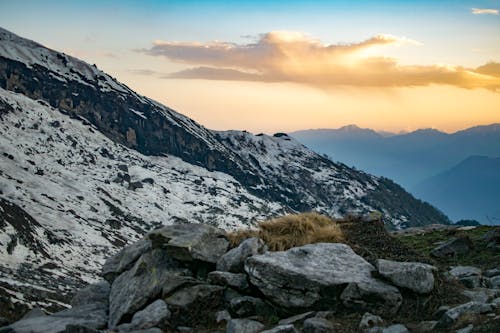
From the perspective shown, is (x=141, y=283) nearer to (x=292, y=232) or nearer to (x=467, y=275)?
(x=292, y=232)

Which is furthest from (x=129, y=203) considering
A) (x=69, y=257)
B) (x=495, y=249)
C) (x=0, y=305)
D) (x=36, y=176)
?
(x=495, y=249)

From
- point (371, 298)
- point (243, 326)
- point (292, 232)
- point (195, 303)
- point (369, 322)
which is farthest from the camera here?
point (292, 232)

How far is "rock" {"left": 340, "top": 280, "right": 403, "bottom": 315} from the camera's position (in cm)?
1359

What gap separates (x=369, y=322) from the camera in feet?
42.4

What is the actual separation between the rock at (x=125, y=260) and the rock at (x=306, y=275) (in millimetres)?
5221

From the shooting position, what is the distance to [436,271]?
Answer: 1480 cm

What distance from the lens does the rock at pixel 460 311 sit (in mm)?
12094

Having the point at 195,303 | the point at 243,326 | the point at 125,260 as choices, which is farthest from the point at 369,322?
the point at 125,260

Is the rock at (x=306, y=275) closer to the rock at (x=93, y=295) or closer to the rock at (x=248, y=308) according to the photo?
the rock at (x=248, y=308)

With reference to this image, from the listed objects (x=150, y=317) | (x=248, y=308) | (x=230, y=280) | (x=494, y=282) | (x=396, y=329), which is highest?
(x=494, y=282)

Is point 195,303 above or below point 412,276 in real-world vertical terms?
below

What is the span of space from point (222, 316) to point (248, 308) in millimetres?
807

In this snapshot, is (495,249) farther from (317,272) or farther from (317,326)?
(317,326)

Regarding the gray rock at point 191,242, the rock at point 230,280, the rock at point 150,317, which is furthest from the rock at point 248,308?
the gray rock at point 191,242
